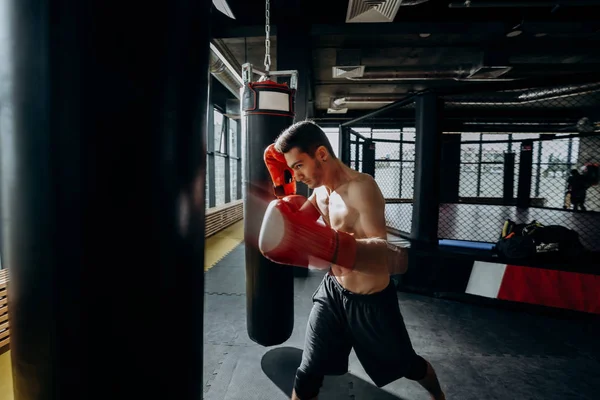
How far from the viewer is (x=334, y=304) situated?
4.93ft

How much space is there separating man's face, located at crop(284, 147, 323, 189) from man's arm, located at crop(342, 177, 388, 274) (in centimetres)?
15

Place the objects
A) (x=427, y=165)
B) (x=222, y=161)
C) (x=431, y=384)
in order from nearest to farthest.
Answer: (x=431, y=384)
(x=427, y=165)
(x=222, y=161)

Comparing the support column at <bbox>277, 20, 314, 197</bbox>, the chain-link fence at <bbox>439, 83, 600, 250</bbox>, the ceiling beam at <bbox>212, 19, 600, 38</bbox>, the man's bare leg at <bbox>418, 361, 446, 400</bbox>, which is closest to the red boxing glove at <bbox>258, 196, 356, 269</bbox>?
the man's bare leg at <bbox>418, 361, 446, 400</bbox>

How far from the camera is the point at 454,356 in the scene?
2.32 meters

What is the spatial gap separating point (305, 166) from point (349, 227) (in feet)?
1.05

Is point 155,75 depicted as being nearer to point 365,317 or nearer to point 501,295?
point 365,317

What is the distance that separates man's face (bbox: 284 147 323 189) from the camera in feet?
4.51

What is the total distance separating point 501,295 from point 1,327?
392cm

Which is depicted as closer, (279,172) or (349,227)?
(349,227)

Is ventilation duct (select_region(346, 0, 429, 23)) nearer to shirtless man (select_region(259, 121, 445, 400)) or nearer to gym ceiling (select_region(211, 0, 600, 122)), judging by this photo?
gym ceiling (select_region(211, 0, 600, 122))

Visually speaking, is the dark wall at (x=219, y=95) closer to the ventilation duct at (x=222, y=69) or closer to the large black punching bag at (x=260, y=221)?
the ventilation duct at (x=222, y=69)

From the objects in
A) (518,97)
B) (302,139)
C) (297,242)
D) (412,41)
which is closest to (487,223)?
(518,97)

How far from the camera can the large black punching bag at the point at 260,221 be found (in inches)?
83.4

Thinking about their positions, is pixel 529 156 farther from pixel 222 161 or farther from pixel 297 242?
pixel 297 242
